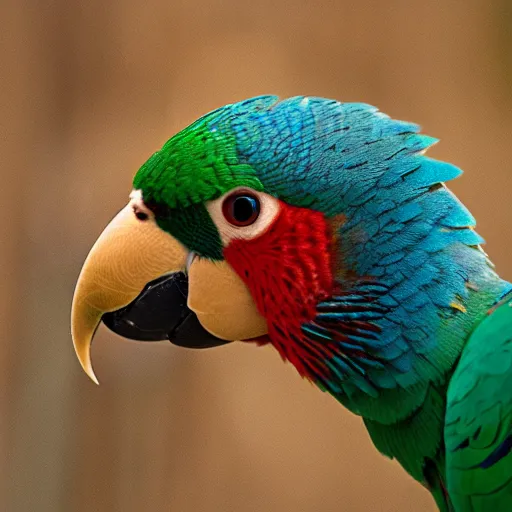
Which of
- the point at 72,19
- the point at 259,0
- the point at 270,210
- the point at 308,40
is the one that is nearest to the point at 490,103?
the point at 308,40

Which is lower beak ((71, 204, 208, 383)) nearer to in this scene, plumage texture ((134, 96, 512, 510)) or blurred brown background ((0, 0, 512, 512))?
plumage texture ((134, 96, 512, 510))

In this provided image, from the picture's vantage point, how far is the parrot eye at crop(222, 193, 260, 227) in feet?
2.78

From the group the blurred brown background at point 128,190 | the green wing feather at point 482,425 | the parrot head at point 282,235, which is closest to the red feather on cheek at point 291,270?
the parrot head at point 282,235

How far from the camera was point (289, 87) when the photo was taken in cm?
215

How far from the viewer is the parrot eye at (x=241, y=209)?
85cm

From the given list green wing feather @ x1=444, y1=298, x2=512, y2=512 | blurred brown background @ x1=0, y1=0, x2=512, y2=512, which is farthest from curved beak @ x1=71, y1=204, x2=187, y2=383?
blurred brown background @ x1=0, y1=0, x2=512, y2=512

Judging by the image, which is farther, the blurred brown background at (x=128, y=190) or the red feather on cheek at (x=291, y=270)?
the blurred brown background at (x=128, y=190)

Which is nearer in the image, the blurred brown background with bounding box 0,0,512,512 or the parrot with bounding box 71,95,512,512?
the parrot with bounding box 71,95,512,512

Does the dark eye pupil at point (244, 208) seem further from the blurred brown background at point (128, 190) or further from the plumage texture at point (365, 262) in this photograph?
the blurred brown background at point (128, 190)

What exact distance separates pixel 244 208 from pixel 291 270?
90 mm

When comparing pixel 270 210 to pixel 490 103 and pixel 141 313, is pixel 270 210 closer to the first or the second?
pixel 141 313

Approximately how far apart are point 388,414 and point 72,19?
191 cm

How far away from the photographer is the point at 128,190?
2.21 m

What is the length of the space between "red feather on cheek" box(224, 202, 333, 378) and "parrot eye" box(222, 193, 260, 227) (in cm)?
2
